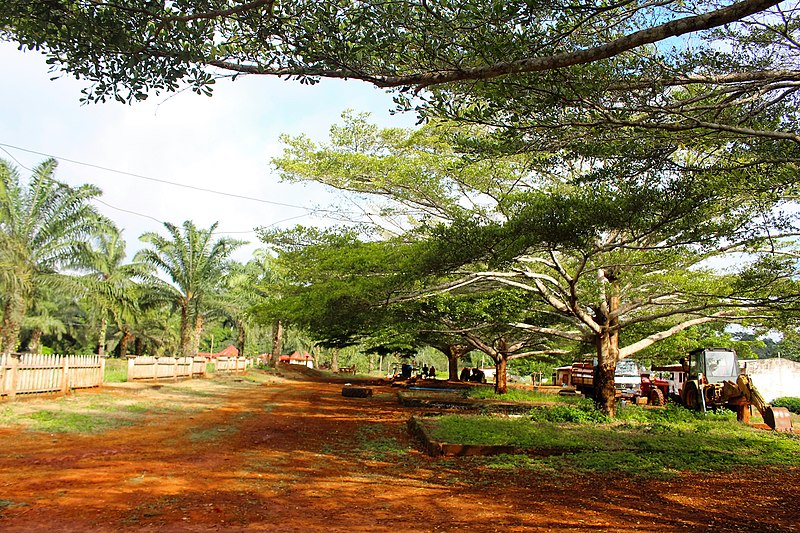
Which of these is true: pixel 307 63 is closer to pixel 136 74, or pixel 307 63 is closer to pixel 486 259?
pixel 136 74

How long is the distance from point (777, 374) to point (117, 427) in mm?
30468

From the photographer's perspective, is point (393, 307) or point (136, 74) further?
point (393, 307)

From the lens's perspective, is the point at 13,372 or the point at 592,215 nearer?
the point at 592,215

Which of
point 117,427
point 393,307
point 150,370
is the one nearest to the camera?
point 117,427

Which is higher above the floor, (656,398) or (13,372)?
(13,372)

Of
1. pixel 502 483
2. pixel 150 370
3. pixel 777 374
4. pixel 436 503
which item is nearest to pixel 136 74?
pixel 436 503

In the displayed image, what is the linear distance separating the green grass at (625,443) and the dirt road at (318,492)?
673 mm

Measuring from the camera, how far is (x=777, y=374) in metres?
29.5

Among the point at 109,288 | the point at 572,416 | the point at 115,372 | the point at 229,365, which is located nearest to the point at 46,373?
the point at 109,288

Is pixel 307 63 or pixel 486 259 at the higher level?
pixel 307 63

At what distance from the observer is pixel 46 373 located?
1457 cm

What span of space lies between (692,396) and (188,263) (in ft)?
78.1

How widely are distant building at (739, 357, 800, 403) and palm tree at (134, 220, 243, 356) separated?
27.5 m

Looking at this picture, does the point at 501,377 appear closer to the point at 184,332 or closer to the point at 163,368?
the point at 163,368
